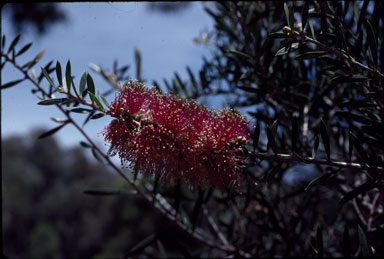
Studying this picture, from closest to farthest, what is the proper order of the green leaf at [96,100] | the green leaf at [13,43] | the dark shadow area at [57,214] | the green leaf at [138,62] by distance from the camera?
the green leaf at [96,100]
the green leaf at [13,43]
the green leaf at [138,62]
the dark shadow area at [57,214]

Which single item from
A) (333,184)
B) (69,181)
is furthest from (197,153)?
(69,181)

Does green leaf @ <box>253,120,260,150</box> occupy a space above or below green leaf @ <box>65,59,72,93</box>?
below

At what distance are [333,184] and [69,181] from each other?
32465 mm

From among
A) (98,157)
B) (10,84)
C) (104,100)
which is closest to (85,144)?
(98,157)

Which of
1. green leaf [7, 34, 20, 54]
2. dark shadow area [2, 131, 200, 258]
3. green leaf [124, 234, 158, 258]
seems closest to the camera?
green leaf [7, 34, 20, 54]

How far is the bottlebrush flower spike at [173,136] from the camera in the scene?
0.89m

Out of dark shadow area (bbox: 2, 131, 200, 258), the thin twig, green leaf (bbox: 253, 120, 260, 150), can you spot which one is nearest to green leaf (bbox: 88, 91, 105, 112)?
green leaf (bbox: 253, 120, 260, 150)

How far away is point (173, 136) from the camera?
0.91 metres

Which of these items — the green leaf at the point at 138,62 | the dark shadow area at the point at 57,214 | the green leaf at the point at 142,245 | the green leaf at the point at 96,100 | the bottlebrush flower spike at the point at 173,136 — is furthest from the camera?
the dark shadow area at the point at 57,214

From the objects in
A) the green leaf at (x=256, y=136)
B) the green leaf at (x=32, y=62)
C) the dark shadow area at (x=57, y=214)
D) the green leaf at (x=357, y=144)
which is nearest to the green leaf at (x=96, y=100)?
the green leaf at (x=256, y=136)

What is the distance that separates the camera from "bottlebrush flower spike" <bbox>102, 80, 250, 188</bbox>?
89 cm

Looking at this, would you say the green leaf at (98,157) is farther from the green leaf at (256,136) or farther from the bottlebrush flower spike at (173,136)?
the green leaf at (256,136)

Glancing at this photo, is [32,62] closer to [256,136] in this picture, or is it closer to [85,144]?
[85,144]

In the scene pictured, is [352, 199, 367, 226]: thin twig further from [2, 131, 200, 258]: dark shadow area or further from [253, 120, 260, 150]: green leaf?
[2, 131, 200, 258]: dark shadow area
